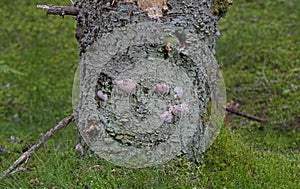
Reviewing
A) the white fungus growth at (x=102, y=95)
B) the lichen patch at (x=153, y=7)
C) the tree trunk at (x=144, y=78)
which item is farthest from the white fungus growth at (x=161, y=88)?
the lichen patch at (x=153, y=7)

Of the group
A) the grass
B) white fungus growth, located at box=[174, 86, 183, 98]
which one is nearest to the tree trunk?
white fungus growth, located at box=[174, 86, 183, 98]

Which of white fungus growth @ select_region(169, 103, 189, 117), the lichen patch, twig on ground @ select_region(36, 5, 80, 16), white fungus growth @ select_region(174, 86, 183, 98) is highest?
the lichen patch

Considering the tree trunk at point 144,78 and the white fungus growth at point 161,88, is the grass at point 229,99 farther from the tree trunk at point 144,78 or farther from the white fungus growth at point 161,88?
the white fungus growth at point 161,88

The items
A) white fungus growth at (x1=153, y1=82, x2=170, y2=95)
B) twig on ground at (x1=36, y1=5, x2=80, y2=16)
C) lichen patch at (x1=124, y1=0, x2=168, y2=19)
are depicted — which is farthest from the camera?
twig on ground at (x1=36, y1=5, x2=80, y2=16)

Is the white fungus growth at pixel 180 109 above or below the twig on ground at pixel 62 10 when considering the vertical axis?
below

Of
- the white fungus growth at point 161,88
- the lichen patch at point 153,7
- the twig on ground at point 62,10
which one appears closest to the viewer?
the lichen patch at point 153,7

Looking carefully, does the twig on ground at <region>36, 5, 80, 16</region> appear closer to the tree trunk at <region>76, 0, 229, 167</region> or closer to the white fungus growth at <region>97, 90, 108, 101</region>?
the tree trunk at <region>76, 0, 229, 167</region>

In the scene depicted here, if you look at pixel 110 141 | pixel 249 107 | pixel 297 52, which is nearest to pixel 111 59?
pixel 110 141

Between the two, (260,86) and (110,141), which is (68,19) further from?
(110,141)
